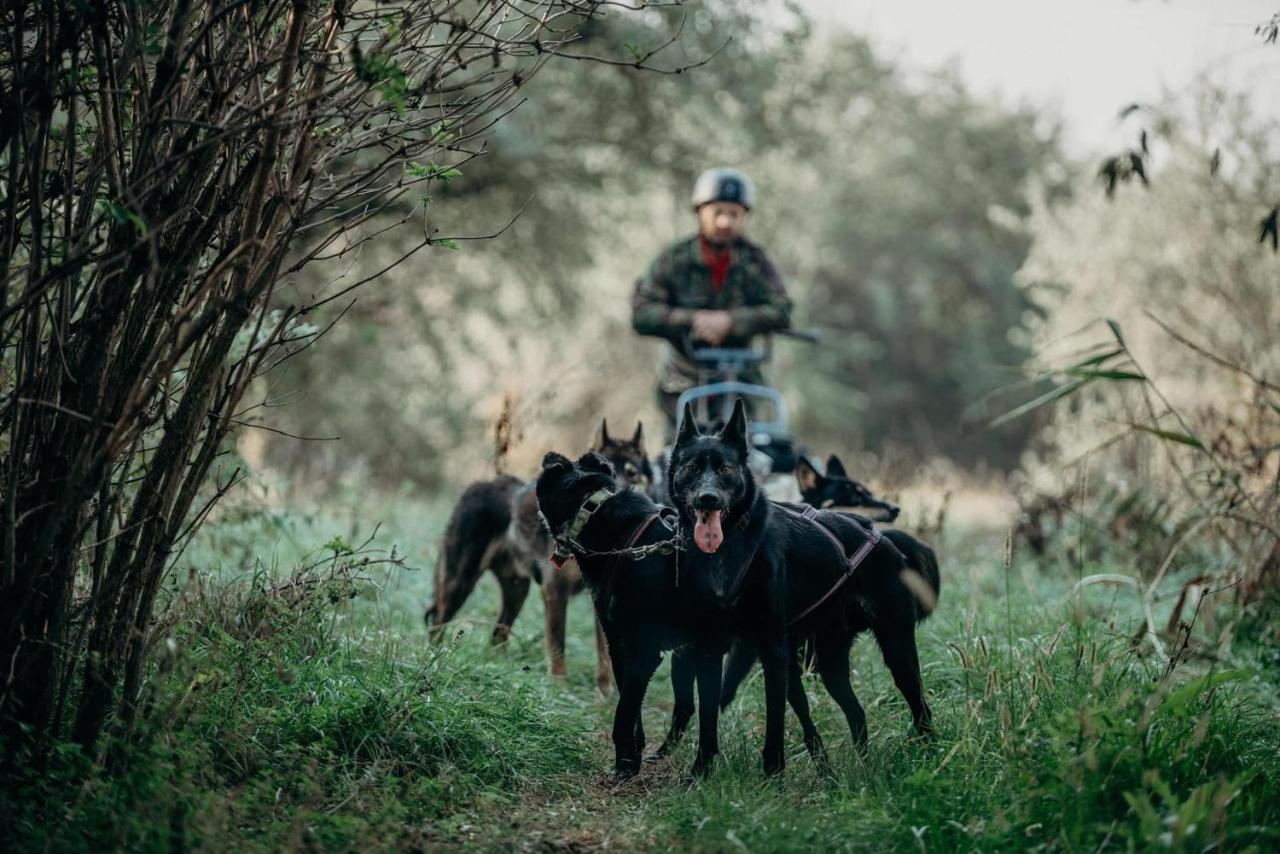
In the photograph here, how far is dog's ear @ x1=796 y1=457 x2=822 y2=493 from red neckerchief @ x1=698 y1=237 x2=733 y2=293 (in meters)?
1.84

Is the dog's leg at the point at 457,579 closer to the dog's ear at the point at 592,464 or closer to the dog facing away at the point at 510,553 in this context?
the dog facing away at the point at 510,553

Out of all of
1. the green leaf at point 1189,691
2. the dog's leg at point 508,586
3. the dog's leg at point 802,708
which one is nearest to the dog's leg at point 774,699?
the dog's leg at point 802,708

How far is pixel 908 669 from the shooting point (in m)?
4.94

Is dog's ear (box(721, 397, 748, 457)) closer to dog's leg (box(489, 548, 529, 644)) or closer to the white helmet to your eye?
dog's leg (box(489, 548, 529, 644))

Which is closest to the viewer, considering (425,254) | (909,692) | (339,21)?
(339,21)

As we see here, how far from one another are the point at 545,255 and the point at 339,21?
532 inches

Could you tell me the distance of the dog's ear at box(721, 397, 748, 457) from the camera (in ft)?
17.0

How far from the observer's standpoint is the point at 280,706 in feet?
15.0

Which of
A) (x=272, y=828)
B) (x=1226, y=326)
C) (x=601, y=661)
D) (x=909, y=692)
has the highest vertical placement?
(x=1226, y=326)

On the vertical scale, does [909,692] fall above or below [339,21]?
below

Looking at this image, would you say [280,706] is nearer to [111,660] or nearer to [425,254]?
[111,660]

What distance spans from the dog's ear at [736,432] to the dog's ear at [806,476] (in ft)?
5.77

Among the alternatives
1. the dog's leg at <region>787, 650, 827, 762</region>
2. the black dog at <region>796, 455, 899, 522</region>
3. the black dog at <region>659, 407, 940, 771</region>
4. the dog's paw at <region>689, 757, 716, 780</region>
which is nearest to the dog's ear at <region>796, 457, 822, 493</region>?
the black dog at <region>796, 455, 899, 522</region>

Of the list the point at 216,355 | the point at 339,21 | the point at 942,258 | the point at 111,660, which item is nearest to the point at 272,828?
the point at 111,660
